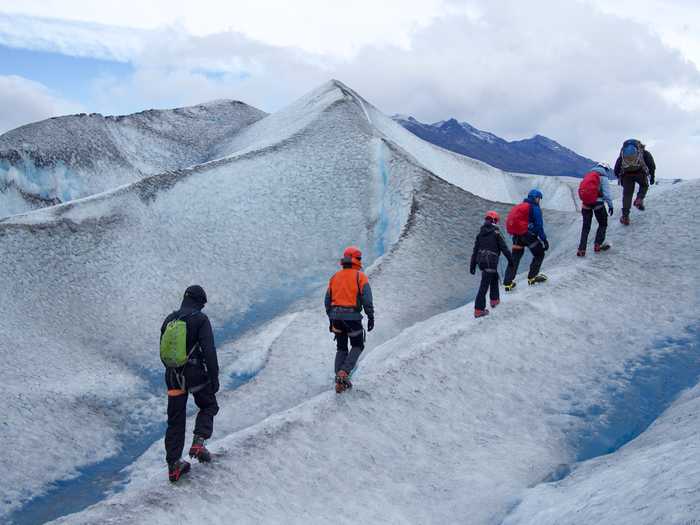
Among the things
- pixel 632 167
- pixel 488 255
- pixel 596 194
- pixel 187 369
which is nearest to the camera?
pixel 187 369

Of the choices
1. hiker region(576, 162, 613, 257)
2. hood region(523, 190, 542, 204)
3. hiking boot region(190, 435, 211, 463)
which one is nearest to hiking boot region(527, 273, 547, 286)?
hood region(523, 190, 542, 204)

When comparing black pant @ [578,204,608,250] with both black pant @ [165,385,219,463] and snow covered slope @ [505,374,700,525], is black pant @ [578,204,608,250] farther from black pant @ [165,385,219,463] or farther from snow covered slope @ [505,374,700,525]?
black pant @ [165,385,219,463]

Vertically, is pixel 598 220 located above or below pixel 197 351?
above

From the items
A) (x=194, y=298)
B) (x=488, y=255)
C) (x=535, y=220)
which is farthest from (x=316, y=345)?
(x=194, y=298)

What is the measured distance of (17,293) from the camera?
677 inches

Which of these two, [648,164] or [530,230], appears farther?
[648,164]

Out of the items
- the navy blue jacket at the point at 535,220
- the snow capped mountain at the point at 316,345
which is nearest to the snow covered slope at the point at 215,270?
the snow capped mountain at the point at 316,345

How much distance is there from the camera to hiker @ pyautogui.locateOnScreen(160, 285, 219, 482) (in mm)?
7684

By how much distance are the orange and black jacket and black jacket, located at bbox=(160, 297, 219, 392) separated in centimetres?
269

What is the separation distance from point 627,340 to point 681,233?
5.29m

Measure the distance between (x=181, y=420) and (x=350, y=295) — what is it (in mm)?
3499

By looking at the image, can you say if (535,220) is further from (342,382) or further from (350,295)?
(342,382)

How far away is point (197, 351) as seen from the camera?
25.8ft

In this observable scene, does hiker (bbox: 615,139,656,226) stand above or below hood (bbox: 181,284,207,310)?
above
